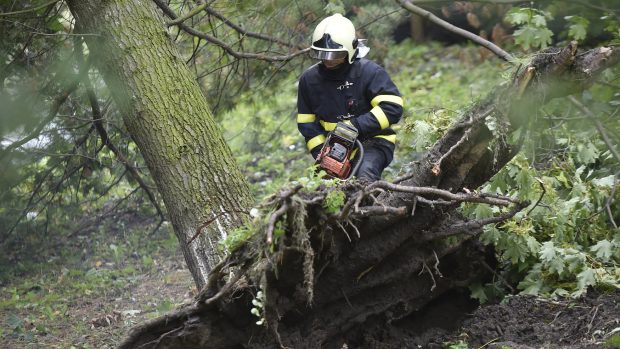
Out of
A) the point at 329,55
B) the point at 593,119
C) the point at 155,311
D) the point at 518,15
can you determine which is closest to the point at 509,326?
the point at 593,119

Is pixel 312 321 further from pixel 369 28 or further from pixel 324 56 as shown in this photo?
pixel 369 28

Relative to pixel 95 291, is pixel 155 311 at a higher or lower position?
lower

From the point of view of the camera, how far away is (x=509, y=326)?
4.74 m

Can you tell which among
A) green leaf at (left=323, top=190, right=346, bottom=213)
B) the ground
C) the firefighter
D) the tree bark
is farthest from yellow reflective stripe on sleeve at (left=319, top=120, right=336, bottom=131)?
green leaf at (left=323, top=190, right=346, bottom=213)

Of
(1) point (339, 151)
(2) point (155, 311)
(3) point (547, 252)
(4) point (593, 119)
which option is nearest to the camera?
(4) point (593, 119)

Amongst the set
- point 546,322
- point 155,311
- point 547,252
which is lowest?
point 546,322

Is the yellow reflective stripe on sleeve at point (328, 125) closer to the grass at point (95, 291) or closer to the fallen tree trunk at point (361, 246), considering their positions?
the fallen tree trunk at point (361, 246)

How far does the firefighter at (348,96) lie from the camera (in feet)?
17.9

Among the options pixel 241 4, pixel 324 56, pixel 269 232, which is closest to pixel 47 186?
pixel 241 4

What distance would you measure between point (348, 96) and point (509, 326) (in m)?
2.03

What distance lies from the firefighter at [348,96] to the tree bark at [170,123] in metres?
0.82

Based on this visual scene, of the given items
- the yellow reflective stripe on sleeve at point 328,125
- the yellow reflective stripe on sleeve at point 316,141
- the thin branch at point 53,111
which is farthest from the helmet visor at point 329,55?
the thin branch at point 53,111

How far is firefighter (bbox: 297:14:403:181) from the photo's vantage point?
5465mm

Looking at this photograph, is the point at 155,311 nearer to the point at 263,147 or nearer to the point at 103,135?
the point at 103,135
